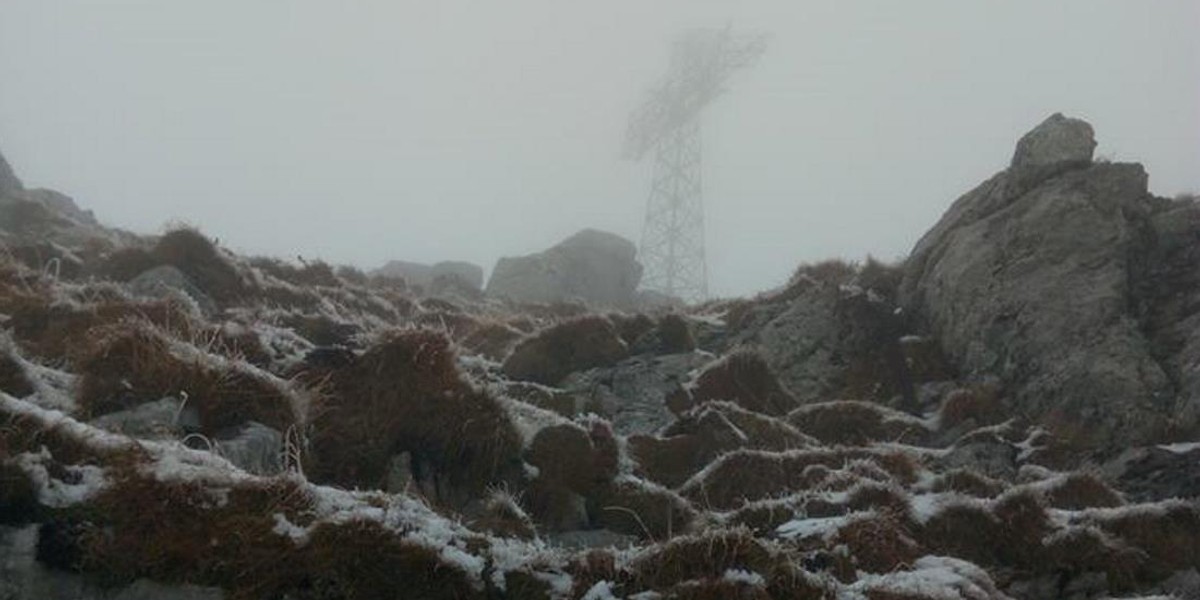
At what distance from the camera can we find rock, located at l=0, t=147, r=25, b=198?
46994 millimetres

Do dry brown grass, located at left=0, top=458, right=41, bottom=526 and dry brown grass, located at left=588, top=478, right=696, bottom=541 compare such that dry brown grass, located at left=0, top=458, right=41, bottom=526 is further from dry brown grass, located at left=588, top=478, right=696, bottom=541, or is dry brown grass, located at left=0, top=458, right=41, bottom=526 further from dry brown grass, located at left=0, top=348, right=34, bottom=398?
dry brown grass, located at left=588, top=478, right=696, bottom=541

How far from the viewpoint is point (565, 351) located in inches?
784

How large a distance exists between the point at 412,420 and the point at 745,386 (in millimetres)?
8799

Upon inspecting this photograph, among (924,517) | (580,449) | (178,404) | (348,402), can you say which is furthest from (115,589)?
(924,517)

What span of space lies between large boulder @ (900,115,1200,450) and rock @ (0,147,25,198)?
42.1m

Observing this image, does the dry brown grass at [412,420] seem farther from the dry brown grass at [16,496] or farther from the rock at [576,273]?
the rock at [576,273]

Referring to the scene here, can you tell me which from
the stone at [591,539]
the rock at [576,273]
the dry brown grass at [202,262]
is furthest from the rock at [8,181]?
the stone at [591,539]

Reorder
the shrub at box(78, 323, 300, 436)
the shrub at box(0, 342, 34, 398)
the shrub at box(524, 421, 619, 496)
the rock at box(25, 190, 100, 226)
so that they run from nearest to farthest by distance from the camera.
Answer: the shrub at box(0, 342, 34, 398) < the shrub at box(78, 323, 300, 436) < the shrub at box(524, 421, 619, 496) < the rock at box(25, 190, 100, 226)

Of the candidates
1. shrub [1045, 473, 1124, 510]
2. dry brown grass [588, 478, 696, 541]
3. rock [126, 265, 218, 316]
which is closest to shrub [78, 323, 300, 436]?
dry brown grass [588, 478, 696, 541]

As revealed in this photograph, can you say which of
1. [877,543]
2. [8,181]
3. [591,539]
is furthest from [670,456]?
[8,181]

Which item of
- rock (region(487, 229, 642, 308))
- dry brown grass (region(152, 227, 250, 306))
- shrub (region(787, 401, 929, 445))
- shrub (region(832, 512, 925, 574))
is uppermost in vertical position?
rock (region(487, 229, 642, 308))

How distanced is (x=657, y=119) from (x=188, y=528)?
74191 millimetres

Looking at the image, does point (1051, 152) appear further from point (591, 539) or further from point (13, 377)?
point (13, 377)

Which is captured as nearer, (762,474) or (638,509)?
(638,509)
